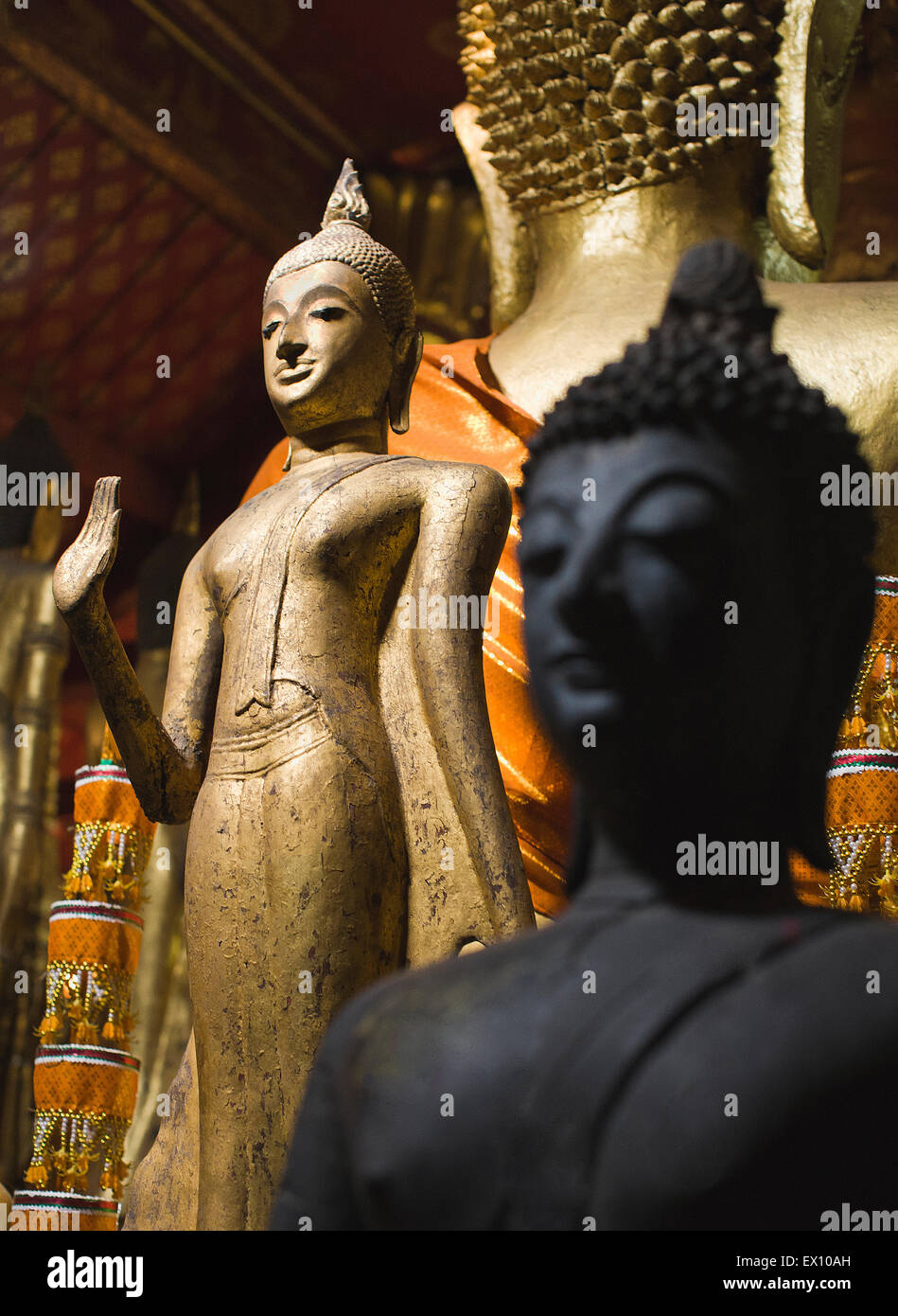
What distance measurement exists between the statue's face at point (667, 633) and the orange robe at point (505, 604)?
4.18 ft

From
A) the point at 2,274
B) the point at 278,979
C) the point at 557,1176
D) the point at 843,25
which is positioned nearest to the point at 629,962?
the point at 557,1176

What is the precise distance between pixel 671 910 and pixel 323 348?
1.38 metres

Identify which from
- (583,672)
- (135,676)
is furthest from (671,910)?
(135,676)

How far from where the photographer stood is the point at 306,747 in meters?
2.03

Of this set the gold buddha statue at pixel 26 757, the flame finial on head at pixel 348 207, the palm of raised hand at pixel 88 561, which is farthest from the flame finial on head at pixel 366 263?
the gold buddha statue at pixel 26 757

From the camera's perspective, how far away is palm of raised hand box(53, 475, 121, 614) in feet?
6.77

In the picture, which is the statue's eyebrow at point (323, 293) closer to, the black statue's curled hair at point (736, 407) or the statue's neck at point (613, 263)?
the statue's neck at point (613, 263)

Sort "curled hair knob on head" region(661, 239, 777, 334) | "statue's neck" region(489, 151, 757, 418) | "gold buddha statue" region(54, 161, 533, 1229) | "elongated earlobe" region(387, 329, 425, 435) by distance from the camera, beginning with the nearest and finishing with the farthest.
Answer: "curled hair knob on head" region(661, 239, 777, 334) < "gold buddha statue" region(54, 161, 533, 1229) < "elongated earlobe" region(387, 329, 425, 435) < "statue's neck" region(489, 151, 757, 418)

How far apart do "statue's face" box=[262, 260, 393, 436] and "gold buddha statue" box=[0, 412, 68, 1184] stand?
6.35 feet

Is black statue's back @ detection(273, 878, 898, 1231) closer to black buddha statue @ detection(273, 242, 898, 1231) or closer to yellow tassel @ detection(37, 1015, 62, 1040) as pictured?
black buddha statue @ detection(273, 242, 898, 1231)

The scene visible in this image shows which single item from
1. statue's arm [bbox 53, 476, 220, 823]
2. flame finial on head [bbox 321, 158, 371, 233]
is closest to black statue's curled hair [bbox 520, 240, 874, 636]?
statue's arm [bbox 53, 476, 220, 823]

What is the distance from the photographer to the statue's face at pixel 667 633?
1140 millimetres

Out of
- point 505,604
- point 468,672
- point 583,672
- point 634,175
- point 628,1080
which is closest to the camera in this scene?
point 628,1080

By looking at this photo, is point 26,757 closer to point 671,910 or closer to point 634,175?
point 634,175
